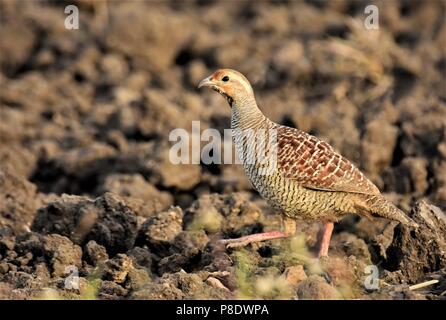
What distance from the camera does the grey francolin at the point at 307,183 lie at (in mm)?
7719

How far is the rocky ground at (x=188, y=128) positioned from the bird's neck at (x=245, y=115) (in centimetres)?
100

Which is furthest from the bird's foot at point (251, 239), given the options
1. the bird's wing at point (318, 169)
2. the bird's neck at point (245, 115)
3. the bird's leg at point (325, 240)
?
the bird's neck at point (245, 115)

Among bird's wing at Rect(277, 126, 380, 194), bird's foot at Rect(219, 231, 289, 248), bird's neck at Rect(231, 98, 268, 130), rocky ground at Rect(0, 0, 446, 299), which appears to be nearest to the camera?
rocky ground at Rect(0, 0, 446, 299)

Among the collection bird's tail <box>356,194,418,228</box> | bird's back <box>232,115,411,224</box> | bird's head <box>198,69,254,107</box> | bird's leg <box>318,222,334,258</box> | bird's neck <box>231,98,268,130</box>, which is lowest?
bird's leg <box>318,222,334,258</box>

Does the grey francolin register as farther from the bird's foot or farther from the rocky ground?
the rocky ground

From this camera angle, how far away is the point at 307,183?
25.3 ft

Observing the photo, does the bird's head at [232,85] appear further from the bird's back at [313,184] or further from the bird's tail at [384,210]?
the bird's tail at [384,210]

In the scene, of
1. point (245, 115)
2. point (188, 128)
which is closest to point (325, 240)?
point (245, 115)

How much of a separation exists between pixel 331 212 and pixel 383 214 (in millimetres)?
423

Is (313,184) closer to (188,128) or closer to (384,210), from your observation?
(384,210)

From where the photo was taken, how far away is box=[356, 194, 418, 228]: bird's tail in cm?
758

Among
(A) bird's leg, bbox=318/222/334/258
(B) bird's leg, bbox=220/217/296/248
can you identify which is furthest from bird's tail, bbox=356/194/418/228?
(B) bird's leg, bbox=220/217/296/248

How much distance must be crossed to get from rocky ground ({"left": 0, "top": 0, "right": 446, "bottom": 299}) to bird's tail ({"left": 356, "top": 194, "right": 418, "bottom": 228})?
0.13 metres

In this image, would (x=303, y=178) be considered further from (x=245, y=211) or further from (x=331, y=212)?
(x=245, y=211)
